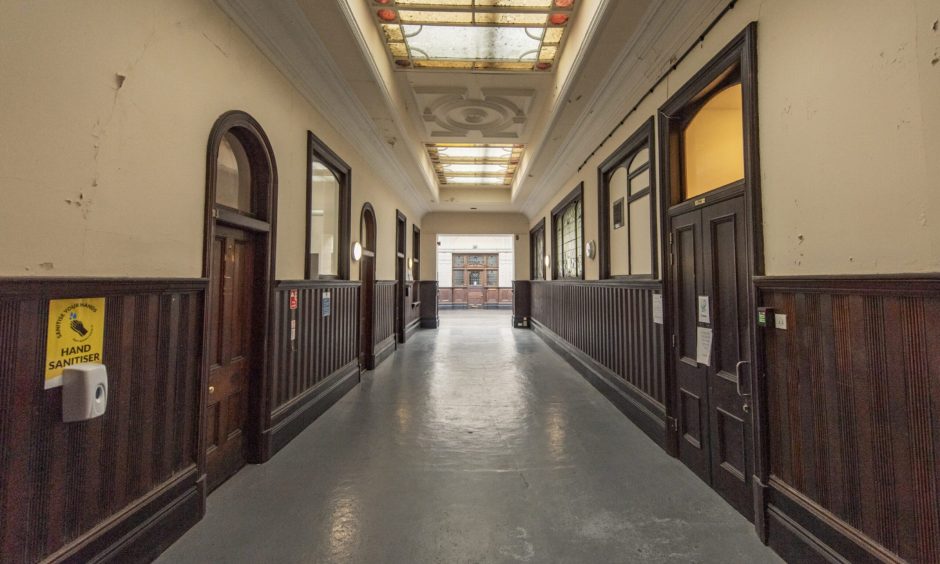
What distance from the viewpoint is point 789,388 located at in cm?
179

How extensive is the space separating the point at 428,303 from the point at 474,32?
7967 mm

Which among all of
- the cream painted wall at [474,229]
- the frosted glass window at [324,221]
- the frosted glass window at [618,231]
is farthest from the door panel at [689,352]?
the cream painted wall at [474,229]

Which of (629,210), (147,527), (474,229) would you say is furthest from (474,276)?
(147,527)

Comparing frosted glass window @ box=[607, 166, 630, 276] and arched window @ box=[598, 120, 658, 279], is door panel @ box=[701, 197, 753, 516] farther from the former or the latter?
frosted glass window @ box=[607, 166, 630, 276]

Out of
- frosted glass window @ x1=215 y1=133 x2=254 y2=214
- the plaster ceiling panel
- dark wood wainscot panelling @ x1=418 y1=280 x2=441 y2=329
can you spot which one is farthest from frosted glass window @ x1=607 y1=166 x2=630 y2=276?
dark wood wainscot panelling @ x1=418 y1=280 x2=441 y2=329

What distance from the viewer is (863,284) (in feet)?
4.67

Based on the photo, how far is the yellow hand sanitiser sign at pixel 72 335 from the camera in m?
1.39

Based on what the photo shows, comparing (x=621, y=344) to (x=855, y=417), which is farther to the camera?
(x=621, y=344)

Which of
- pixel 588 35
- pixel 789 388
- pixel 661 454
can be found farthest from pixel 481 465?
pixel 588 35

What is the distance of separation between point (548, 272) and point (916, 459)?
22.7ft

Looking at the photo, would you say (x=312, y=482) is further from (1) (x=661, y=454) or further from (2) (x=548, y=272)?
(2) (x=548, y=272)

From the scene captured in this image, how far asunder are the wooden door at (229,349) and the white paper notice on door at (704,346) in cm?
320

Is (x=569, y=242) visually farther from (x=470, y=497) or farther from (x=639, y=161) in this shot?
(x=470, y=497)

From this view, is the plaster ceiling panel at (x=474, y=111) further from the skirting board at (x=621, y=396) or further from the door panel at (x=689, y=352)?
the skirting board at (x=621, y=396)
